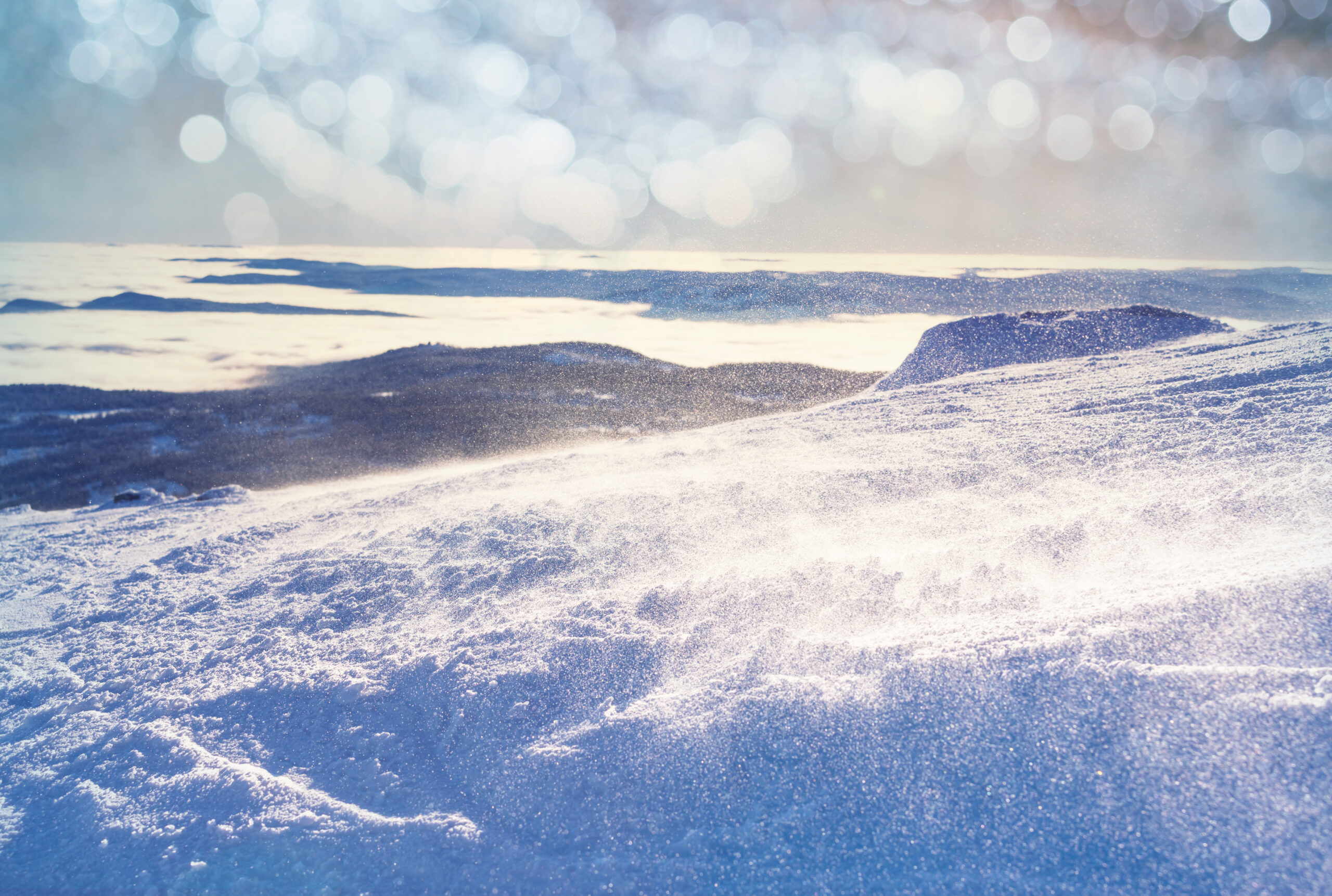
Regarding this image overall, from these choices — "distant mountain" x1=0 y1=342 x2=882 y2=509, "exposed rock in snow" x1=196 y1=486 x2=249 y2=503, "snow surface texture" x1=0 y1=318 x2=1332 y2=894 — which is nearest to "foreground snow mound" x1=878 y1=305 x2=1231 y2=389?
"distant mountain" x1=0 y1=342 x2=882 y2=509

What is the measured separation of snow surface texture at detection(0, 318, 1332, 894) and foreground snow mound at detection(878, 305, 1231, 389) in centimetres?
353

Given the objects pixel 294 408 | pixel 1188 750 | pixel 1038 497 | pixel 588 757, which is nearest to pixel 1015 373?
pixel 1038 497

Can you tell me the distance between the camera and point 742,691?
2.09 m

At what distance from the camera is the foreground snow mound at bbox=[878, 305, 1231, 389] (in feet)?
24.9

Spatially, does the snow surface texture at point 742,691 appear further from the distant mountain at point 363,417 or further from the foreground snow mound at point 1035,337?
the distant mountain at point 363,417

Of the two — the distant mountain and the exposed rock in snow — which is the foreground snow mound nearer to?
the distant mountain

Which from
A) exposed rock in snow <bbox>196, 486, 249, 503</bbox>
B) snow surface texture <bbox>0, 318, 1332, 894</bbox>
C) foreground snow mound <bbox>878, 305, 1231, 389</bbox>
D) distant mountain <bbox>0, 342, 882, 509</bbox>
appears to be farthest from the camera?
distant mountain <bbox>0, 342, 882, 509</bbox>

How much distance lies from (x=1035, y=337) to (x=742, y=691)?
24.5ft

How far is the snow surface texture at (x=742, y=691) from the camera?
1591 millimetres

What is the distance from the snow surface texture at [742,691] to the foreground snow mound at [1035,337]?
353 cm

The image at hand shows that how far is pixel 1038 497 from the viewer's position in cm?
339

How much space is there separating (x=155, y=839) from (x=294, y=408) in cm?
1357

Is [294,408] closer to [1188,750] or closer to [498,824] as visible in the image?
[498,824]

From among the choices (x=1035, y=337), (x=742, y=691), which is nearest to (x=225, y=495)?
(x=742, y=691)
